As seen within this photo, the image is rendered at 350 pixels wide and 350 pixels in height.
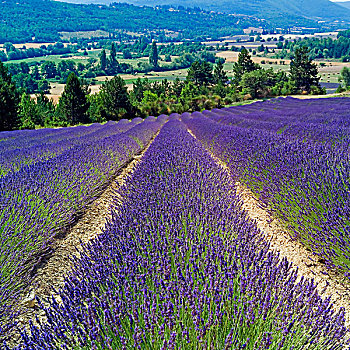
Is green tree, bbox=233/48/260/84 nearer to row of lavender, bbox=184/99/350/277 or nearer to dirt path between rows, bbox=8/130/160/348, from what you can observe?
row of lavender, bbox=184/99/350/277

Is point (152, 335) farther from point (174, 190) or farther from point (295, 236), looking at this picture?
point (295, 236)

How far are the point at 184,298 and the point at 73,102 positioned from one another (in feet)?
96.9

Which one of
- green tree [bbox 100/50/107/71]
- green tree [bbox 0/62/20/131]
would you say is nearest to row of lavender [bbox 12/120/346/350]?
green tree [bbox 0/62/20/131]

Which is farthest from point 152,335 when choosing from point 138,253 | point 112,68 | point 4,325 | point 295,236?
point 112,68

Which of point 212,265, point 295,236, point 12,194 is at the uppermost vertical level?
point 212,265

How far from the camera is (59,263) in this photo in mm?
2785

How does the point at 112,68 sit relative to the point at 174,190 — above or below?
below

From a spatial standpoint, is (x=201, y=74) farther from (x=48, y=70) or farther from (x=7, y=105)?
(x=48, y=70)

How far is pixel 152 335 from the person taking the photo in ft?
4.49

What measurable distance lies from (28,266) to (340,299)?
8.02 feet

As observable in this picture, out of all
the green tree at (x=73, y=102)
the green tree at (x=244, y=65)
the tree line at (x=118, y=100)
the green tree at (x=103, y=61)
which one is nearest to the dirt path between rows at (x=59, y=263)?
the tree line at (x=118, y=100)

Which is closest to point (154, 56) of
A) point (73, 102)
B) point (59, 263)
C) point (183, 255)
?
point (73, 102)

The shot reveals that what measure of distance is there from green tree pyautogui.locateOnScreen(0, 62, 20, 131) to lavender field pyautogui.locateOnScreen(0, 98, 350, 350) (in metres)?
20.2

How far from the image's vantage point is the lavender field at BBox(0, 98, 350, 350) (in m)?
1.41
